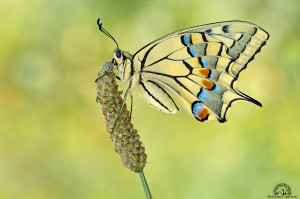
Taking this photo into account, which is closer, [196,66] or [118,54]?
[118,54]

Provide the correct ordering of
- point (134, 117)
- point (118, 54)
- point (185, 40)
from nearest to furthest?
point (118, 54) → point (185, 40) → point (134, 117)

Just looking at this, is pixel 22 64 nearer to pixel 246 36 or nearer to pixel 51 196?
pixel 51 196

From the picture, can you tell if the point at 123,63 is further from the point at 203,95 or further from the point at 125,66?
the point at 203,95

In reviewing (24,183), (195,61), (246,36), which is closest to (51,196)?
(24,183)

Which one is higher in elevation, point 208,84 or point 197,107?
point 208,84

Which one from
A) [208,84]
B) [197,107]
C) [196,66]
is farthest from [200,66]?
[197,107]

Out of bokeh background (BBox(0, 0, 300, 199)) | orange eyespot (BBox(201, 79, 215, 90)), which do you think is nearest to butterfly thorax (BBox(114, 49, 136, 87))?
orange eyespot (BBox(201, 79, 215, 90))

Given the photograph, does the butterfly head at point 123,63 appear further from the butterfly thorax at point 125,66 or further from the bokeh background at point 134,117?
the bokeh background at point 134,117

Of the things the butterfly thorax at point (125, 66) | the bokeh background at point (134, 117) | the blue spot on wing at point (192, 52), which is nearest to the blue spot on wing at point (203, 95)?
the blue spot on wing at point (192, 52)
